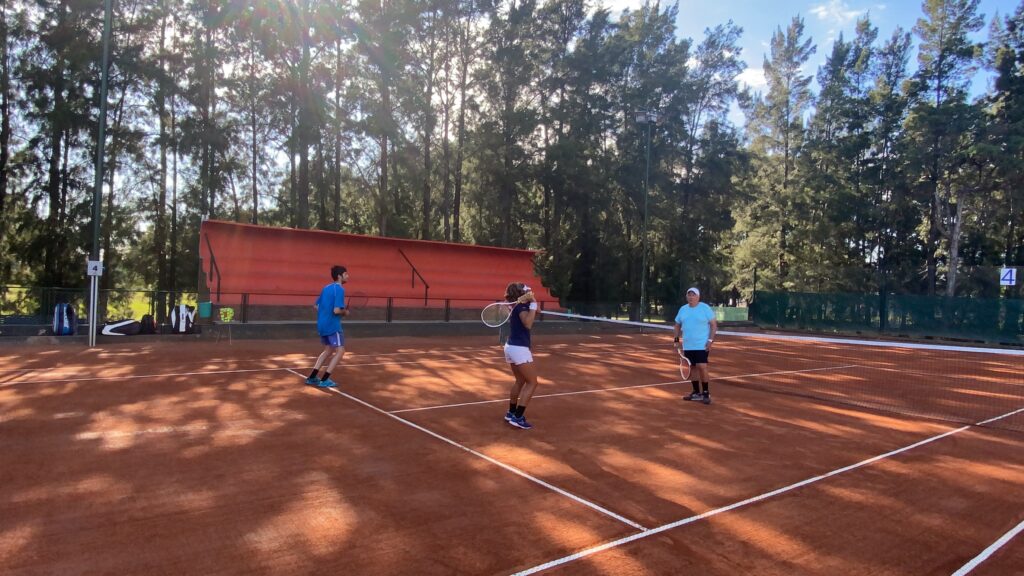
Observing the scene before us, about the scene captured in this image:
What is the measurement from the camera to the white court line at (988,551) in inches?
155

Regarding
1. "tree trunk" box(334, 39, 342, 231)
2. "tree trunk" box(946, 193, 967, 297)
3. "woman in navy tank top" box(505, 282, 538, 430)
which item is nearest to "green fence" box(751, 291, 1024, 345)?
"tree trunk" box(946, 193, 967, 297)

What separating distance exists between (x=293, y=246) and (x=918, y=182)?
41.5m

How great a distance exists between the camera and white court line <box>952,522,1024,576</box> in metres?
3.93

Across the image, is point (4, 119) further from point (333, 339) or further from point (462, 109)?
point (333, 339)

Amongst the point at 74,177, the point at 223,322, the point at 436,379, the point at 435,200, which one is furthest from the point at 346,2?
the point at 436,379

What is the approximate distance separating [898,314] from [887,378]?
892 inches

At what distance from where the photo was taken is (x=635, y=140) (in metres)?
38.8

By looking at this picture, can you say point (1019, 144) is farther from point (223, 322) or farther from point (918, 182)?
point (223, 322)

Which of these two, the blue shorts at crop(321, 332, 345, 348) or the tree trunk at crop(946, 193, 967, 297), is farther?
the tree trunk at crop(946, 193, 967, 297)

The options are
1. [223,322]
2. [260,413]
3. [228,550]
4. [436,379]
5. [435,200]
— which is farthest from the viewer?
[435,200]

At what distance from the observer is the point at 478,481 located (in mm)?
5406

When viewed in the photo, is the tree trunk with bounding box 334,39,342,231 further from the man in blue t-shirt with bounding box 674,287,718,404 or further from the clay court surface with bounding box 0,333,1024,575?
the man in blue t-shirt with bounding box 674,287,718,404

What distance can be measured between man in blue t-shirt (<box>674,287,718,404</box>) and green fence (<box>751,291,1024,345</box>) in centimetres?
2907

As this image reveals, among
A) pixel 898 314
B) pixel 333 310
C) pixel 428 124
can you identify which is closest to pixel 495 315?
pixel 333 310
